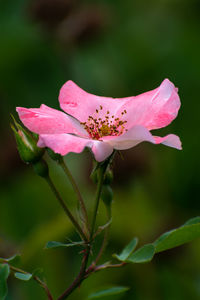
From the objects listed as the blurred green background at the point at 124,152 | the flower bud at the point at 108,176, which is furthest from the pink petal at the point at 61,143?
the blurred green background at the point at 124,152

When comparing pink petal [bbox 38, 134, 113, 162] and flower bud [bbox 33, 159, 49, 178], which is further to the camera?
flower bud [bbox 33, 159, 49, 178]

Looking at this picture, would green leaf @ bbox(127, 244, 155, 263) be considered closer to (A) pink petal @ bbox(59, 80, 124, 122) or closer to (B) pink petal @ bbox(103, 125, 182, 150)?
(B) pink petal @ bbox(103, 125, 182, 150)

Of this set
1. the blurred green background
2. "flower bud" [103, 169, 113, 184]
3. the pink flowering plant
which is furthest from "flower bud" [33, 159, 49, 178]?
the blurred green background

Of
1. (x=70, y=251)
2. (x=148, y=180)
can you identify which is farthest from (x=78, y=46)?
(x=70, y=251)

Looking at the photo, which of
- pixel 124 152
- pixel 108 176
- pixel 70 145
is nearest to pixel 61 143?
pixel 70 145

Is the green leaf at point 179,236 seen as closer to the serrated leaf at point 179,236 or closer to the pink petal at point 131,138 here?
the serrated leaf at point 179,236

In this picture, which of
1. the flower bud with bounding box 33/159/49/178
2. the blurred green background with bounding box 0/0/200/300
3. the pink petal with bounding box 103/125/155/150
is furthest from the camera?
the blurred green background with bounding box 0/0/200/300
